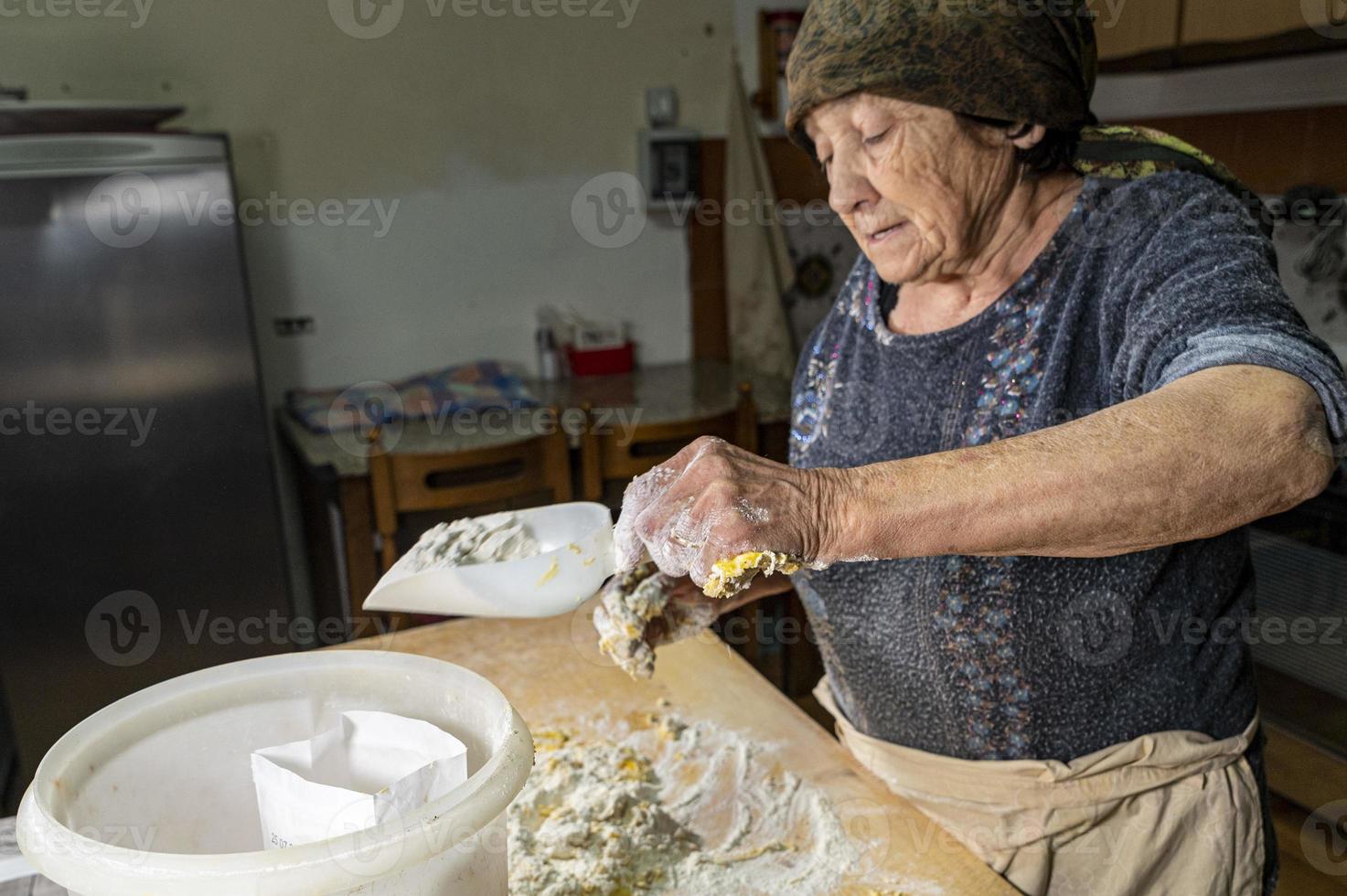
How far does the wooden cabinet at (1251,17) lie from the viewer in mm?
2326

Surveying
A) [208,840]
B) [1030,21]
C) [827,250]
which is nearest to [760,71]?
[827,250]

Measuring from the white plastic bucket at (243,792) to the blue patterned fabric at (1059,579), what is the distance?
0.54 m

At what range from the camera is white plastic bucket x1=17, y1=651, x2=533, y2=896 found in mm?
663

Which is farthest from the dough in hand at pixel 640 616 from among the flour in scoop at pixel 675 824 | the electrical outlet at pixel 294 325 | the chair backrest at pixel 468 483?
the electrical outlet at pixel 294 325

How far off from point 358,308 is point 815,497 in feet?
8.89

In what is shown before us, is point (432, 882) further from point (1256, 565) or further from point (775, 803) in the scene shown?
point (1256, 565)

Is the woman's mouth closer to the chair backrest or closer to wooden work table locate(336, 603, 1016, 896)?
wooden work table locate(336, 603, 1016, 896)

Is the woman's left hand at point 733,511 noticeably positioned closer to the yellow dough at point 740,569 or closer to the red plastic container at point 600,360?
the yellow dough at point 740,569

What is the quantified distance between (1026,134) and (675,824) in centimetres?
82
